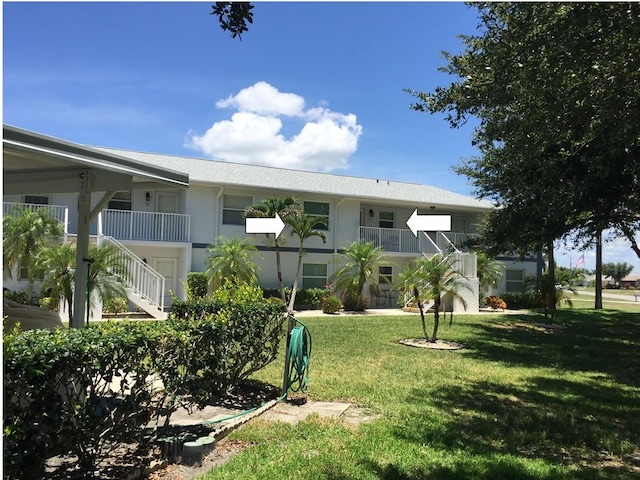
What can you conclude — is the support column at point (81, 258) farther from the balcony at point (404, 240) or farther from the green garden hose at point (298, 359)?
the balcony at point (404, 240)

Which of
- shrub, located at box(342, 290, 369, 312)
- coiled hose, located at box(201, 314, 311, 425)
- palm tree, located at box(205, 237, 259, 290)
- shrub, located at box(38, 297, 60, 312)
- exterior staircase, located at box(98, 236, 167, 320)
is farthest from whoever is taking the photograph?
shrub, located at box(342, 290, 369, 312)

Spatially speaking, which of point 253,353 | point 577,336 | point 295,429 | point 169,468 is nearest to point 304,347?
point 253,353

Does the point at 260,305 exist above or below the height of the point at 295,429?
above

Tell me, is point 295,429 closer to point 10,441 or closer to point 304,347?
point 304,347

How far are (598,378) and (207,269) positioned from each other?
14.4 m

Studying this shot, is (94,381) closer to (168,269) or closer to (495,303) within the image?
(168,269)

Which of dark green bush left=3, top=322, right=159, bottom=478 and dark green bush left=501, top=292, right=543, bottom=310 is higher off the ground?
dark green bush left=3, top=322, right=159, bottom=478

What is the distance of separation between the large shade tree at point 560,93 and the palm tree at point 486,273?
10804 millimetres

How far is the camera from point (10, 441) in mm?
2893

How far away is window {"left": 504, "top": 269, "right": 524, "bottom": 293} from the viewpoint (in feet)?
92.7

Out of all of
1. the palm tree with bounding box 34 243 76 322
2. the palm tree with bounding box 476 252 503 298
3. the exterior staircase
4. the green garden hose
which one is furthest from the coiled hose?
the palm tree with bounding box 476 252 503 298

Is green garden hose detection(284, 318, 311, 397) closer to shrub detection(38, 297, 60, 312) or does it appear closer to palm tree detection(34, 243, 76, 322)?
palm tree detection(34, 243, 76, 322)

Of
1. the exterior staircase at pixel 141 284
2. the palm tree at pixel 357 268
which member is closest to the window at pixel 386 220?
the palm tree at pixel 357 268

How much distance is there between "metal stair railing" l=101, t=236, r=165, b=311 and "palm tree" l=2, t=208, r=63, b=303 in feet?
7.83
